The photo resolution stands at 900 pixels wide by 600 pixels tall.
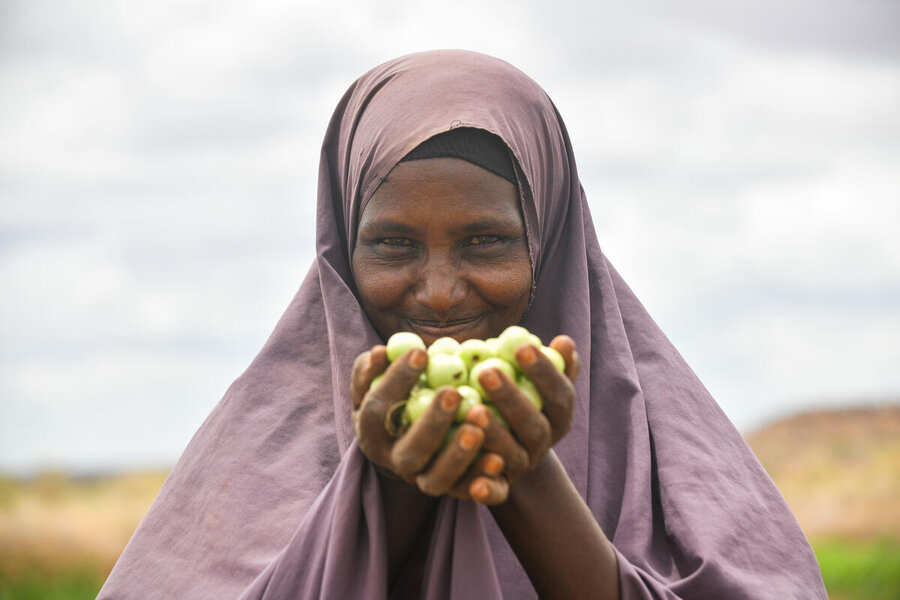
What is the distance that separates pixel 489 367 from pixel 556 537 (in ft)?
1.58

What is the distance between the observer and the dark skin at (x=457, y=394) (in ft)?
6.26

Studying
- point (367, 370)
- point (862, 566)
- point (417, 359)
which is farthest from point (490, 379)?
point (862, 566)

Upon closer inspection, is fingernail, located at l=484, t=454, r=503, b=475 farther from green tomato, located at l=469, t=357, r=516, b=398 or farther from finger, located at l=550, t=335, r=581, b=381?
finger, located at l=550, t=335, r=581, b=381

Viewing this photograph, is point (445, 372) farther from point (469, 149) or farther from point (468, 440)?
point (469, 149)

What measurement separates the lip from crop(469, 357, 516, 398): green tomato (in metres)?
0.73

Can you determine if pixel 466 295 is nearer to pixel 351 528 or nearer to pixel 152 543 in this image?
pixel 351 528

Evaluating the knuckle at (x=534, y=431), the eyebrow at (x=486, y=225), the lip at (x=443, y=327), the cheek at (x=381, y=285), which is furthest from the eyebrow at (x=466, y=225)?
the knuckle at (x=534, y=431)

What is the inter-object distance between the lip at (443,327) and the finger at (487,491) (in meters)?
0.86

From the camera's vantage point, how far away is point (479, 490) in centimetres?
188

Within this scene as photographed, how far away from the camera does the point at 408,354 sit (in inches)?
76.5

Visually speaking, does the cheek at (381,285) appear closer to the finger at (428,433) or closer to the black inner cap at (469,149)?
the black inner cap at (469,149)

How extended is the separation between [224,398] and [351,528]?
3.11 ft

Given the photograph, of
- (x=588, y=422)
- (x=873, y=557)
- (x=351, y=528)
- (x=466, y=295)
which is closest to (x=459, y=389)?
(x=351, y=528)

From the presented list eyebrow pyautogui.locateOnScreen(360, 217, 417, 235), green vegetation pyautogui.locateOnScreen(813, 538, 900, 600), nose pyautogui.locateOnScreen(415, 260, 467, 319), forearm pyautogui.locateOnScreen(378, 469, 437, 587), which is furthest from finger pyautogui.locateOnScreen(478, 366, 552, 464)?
green vegetation pyautogui.locateOnScreen(813, 538, 900, 600)
